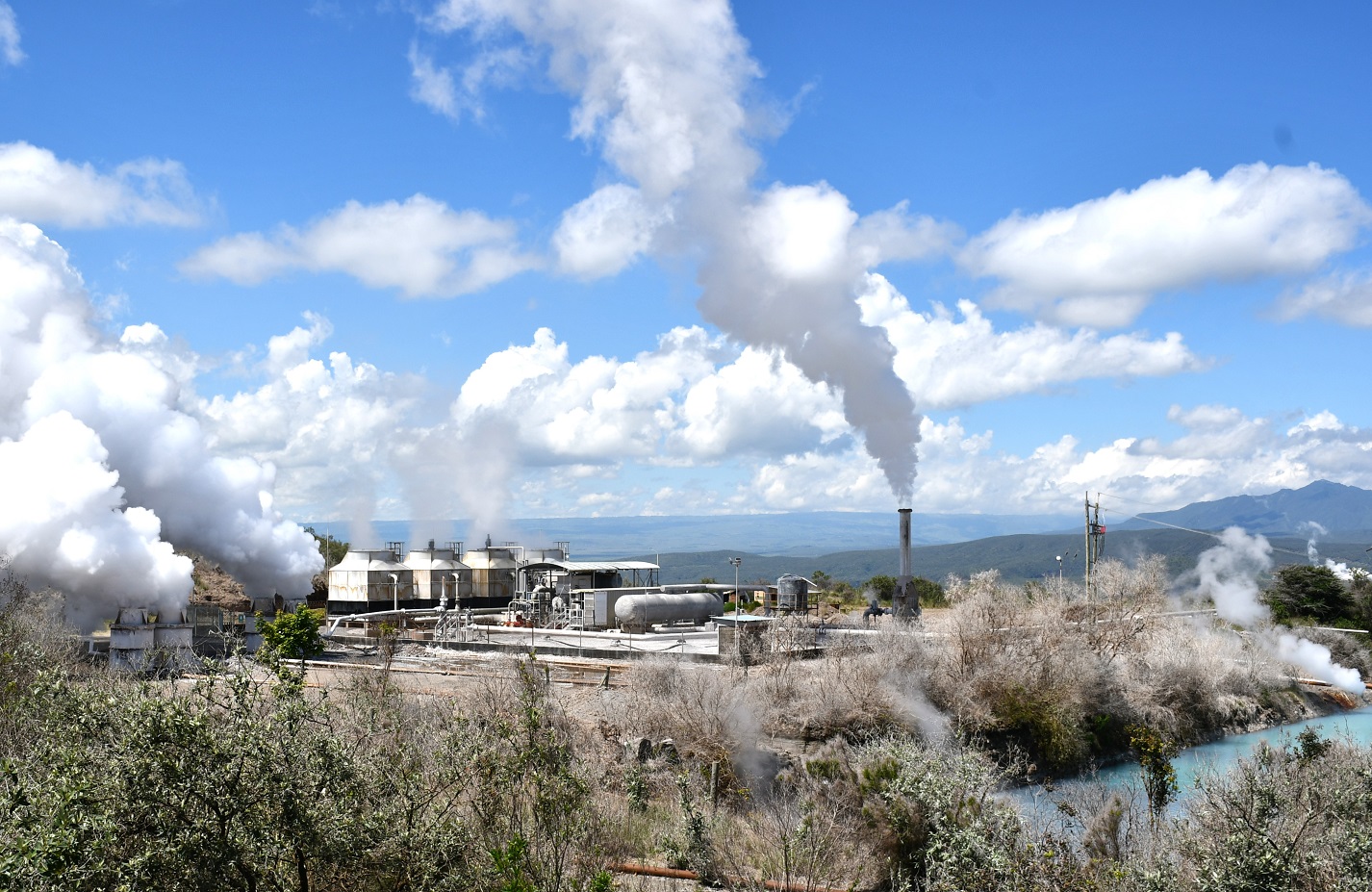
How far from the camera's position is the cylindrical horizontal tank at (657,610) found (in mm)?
47875

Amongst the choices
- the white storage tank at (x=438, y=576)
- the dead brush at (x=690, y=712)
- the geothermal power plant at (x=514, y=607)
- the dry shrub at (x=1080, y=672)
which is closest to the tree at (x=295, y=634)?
the geothermal power plant at (x=514, y=607)

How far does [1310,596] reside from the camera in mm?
63156

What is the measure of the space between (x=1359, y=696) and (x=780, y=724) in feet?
109

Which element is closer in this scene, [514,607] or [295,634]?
[295,634]

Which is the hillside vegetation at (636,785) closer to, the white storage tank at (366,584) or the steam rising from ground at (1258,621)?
the steam rising from ground at (1258,621)

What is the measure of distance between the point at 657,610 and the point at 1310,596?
4048 cm

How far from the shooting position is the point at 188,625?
40.8 metres

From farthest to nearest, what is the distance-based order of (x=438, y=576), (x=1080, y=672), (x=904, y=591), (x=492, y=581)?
(x=492, y=581) → (x=438, y=576) → (x=904, y=591) → (x=1080, y=672)

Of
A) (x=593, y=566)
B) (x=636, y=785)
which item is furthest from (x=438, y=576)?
(x=636, y=785)

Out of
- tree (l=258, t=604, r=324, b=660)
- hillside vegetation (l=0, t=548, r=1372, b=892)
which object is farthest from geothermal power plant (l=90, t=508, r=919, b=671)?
hillside vegetation (l=0, t=548, r=1372, b=892)

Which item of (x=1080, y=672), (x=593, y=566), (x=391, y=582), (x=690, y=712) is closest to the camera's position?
(x=690, y=712)

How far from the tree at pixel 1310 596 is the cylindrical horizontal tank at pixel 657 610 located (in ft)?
115

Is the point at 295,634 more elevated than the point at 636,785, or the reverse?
the point at 295,634

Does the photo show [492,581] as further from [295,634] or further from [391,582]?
[295,634]
